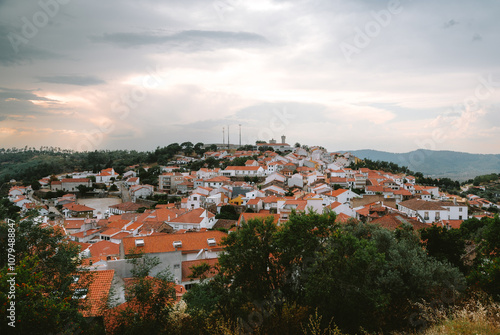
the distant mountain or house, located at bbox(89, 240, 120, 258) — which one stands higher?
the distant mountain

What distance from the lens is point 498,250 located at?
10.4m

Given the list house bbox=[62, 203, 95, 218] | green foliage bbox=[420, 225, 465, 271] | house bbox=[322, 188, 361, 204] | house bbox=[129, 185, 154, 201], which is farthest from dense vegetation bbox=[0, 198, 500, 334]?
house bbox=[129, 185, 154, 201]

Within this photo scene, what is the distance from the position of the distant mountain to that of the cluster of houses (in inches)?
2461

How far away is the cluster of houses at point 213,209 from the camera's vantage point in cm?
1844

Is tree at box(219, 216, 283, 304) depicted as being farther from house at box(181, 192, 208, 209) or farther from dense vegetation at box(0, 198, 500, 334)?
house at box(181, 192, 208, 209)

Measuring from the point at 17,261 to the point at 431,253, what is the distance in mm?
14246

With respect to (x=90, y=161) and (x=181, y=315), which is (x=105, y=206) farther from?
(x=181, y=315)

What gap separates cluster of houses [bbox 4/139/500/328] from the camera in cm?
1844

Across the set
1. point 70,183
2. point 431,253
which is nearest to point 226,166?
point 70,183

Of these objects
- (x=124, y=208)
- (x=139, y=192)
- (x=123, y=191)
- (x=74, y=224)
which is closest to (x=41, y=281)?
(x=74, y=224)

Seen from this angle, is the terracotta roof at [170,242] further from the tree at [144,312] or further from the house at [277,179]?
the house at [277,179]

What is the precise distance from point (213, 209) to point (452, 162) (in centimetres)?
13457

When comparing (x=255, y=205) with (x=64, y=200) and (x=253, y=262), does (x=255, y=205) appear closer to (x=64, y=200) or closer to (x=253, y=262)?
(x=253, y=262)

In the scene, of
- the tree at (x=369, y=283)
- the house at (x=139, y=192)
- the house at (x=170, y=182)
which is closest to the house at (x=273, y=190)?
the house at (x=170, y=182)
